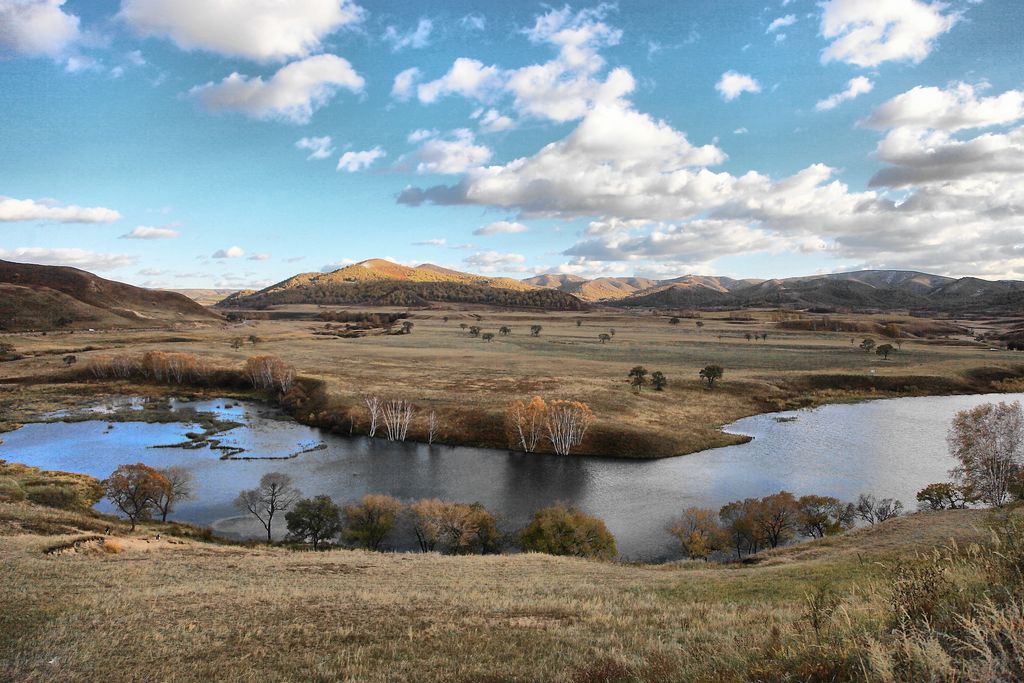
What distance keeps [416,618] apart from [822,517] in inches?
1418

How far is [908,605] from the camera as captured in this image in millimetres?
7871

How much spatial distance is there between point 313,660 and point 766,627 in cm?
974

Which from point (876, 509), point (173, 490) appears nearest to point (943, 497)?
point (876, 509)

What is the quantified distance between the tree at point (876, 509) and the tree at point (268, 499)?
45.7 meters

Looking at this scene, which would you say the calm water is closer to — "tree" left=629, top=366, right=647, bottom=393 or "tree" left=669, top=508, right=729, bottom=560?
"tree" left=669, top=508, right=729, bottom=560

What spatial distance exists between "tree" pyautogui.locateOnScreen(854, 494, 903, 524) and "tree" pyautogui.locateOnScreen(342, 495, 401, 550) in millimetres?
35642

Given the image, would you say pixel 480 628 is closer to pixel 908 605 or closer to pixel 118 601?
pixel 908 605

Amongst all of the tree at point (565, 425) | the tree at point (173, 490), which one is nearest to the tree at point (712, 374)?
the tree at point (565, 425)

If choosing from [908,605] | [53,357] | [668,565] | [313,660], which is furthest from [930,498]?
[53,357]

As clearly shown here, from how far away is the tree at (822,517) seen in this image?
38.0 metres

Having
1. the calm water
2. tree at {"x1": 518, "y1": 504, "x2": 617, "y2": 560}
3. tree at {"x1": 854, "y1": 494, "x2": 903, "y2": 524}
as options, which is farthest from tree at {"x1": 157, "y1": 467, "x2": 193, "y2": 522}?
tree at {"x1": 854, "y1": 494, "x2": 903, "y2": 524}

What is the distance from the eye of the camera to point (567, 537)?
115 feet

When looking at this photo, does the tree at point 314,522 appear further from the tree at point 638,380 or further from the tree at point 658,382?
the tree at point 658,382

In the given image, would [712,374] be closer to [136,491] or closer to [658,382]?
[658,382]
